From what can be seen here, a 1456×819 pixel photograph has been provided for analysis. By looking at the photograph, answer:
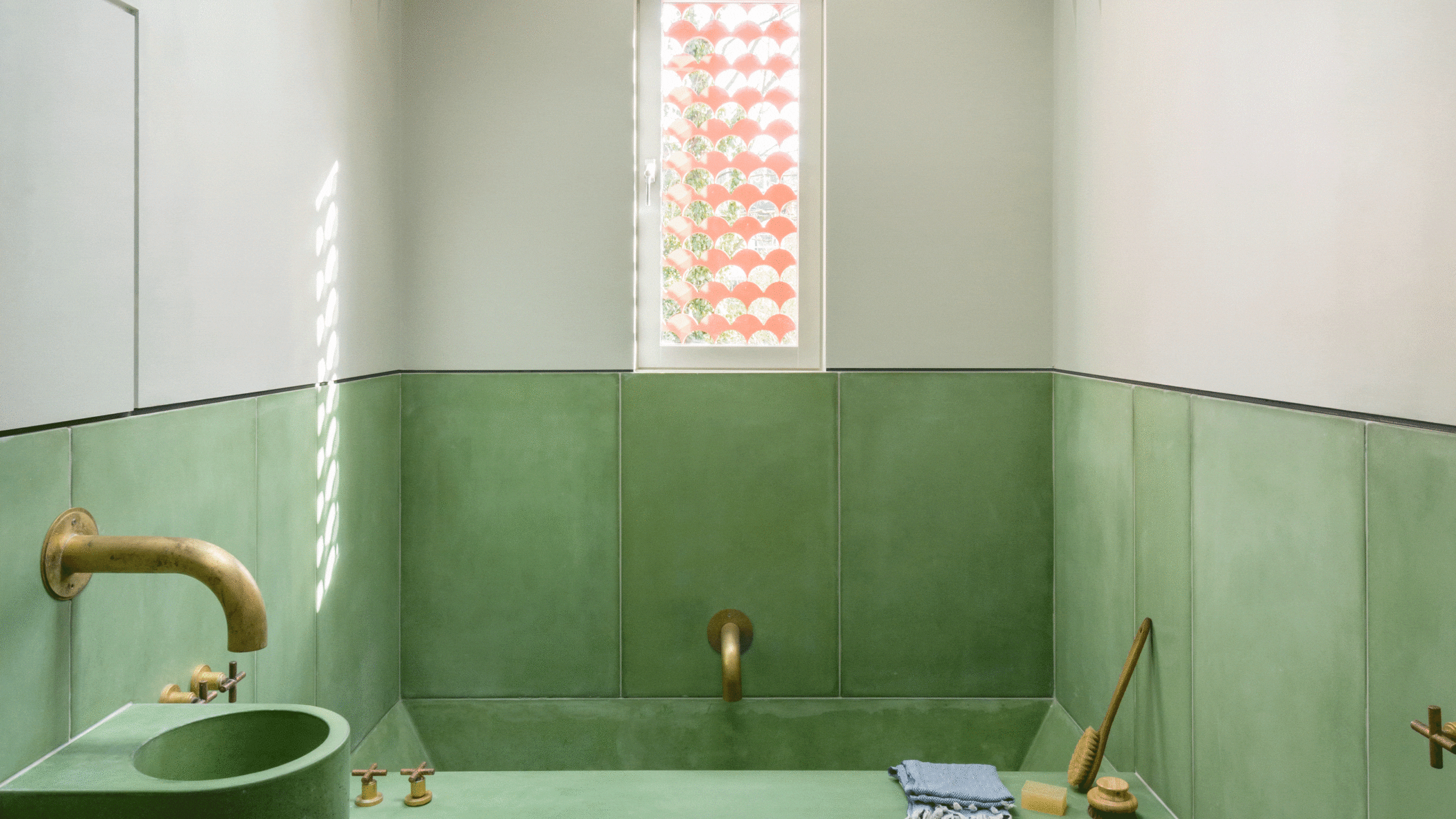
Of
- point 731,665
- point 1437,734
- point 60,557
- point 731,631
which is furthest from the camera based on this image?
point 731,631

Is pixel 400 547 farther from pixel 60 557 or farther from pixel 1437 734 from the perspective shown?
pixel 1437 734

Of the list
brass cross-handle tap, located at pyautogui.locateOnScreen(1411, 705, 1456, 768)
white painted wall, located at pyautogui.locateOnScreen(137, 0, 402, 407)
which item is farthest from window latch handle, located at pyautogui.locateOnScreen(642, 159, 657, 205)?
brass cross-handle tap, located at pyautogui.locateOnScreen(1411, 705, 1456, 768)

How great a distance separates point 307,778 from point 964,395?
1.65m

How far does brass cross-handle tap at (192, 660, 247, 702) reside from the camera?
1409 millimetres

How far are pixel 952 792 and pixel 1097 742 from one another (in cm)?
26

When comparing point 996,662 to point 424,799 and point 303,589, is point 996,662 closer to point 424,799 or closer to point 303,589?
point 424,799

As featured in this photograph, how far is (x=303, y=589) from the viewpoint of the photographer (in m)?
1.80

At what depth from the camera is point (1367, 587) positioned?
117 cm

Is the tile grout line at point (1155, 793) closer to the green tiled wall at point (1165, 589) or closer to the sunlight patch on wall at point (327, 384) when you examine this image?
the green tiled wall at point (1165, 589)

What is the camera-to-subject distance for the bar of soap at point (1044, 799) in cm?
167

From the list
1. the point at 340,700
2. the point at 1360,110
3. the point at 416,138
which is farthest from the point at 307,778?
the point at 416,138

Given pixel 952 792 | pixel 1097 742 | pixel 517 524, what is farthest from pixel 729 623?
pixel 1097 742

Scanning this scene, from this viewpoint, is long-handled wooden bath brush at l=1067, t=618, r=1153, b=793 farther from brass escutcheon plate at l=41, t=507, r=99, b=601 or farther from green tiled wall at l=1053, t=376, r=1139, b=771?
brass escutcheon plate at l=41, t=507, r=99, b=601

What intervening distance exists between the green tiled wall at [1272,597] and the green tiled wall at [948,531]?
0.27m
